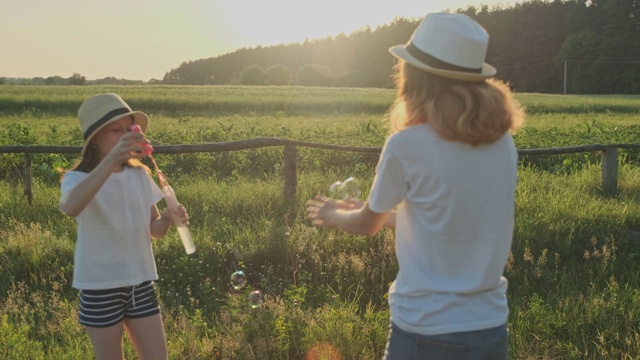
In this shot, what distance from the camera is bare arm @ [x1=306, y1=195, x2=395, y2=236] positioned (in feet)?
7.28

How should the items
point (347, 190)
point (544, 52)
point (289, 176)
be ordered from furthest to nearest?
point (544, 52)
point (289, 176)
point (347, 190)

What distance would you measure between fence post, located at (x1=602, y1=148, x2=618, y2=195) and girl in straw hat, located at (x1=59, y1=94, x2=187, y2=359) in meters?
7.74

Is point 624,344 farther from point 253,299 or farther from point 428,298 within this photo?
point 428,298

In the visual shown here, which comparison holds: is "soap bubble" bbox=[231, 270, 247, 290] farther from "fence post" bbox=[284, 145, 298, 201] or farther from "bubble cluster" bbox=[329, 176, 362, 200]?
"fence post" bbox=[284, 145, 298, 201]

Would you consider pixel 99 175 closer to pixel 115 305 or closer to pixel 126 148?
pixel 126 148

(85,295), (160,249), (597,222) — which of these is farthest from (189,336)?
(597,222)

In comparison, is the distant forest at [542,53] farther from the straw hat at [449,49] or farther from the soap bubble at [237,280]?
the straw hat at [449,49]

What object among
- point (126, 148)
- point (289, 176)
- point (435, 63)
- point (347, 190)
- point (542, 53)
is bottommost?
point (542, 53)

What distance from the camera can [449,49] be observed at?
2.12 m

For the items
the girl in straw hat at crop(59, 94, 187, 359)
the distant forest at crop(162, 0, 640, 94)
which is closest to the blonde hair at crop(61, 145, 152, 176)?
the girl in straw hat at crop(59, 94, 187, 359)

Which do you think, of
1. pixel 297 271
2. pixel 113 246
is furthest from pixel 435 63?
pixel 297 271

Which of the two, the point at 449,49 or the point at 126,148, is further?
the point at 126,148

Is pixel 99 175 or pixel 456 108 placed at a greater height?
pixel 456 108

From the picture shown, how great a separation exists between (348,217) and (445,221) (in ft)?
1.25
